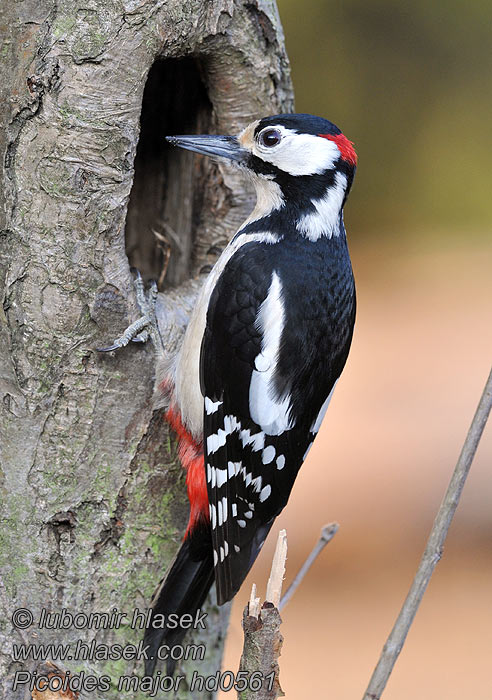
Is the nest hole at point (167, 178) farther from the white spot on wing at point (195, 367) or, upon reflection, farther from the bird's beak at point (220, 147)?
the white spot on wing at point (195, 367)

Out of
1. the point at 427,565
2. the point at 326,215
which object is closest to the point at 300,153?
the point at 326,215

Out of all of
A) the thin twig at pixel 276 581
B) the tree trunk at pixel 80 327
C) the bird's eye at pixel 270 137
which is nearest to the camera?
the thin twig at pixel 276 581

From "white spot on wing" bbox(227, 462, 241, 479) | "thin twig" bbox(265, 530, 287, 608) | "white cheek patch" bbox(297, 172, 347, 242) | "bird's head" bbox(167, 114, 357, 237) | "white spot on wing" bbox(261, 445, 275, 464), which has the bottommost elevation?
"thin twig" bbox(265, 530, 287, 608)

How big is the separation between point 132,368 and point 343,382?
12.3 ft

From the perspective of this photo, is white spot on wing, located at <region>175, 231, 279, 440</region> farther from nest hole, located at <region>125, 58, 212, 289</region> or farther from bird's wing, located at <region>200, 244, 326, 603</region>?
nest hole, located at <region>125, 58, 212, 289</region>

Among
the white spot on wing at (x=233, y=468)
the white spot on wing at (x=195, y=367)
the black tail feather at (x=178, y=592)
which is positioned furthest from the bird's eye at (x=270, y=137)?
the black tail feather at (x=178, y=592)

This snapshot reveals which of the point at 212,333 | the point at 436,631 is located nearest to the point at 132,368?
the point at 212,333

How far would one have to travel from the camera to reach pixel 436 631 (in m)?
3.98

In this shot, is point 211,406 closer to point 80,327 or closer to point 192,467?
point 192,467

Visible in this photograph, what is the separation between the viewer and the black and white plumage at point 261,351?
1.81 m

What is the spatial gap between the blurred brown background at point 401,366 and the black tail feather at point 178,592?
1.79 metres

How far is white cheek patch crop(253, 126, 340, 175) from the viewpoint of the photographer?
1.91 m

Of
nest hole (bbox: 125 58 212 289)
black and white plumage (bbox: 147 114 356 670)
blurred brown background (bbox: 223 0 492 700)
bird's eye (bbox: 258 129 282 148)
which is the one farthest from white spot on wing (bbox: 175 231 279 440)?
blurred brown background (bbox: 223 0 492 700)

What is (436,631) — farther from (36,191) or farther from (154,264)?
(36,191)
